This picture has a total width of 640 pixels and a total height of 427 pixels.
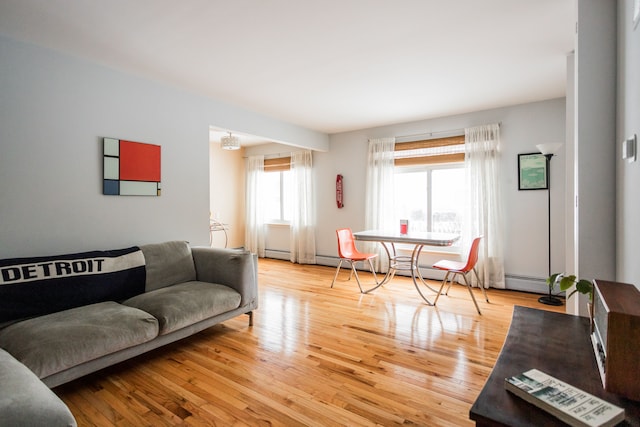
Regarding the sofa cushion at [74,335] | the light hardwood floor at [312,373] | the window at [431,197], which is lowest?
the light hardwood floor at [312,373]

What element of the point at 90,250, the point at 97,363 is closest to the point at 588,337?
the point at 97,363

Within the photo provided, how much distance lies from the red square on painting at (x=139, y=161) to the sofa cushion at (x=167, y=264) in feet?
2.30

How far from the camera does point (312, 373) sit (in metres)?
2.31

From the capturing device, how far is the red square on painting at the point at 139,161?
3.12 meters

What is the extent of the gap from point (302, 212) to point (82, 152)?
4011 mm

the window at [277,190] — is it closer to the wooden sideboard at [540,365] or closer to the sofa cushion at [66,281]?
→ the sofa cushion at [66,281]

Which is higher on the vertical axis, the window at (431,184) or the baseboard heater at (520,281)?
the window at (431,184)

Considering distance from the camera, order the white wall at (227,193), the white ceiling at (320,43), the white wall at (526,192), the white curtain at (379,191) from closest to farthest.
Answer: the white ceiling at (320,43) → the white wall at (526,192) → the white curtain at (379,191) → the white wall at (227,193)

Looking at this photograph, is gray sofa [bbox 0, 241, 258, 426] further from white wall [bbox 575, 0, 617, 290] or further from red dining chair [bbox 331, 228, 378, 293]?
white wall [bbox 575, 0, 617, 290]

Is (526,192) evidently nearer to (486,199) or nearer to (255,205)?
(486,199)

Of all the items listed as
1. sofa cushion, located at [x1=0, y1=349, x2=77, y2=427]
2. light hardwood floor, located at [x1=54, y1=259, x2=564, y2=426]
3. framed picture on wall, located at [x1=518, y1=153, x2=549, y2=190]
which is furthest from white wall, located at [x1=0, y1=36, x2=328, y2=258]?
framed picture on wall, located at [x1=518, y1=153, x2=549, y2=190]

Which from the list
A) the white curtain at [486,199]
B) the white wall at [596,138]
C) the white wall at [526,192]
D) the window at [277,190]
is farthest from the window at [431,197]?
the white wall at [596,138]

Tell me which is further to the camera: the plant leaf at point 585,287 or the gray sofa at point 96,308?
the gray sofa at point 96,308

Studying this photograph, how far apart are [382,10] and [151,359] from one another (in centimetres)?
305
